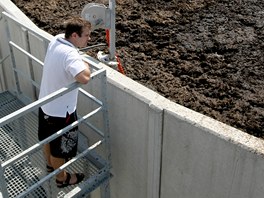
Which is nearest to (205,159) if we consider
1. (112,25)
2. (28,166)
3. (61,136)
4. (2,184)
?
(61,136)

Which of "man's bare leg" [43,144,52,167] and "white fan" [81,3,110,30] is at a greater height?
"white fan" [81,3,110,30]

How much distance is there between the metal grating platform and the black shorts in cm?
31

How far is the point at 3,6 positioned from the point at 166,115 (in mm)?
3390

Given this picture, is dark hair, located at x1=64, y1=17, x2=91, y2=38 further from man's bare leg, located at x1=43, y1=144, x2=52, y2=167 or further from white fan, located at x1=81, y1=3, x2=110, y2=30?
man's bare leg, located at x1=43, y1=144, x2=52, y2=167

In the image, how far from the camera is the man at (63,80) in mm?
3742

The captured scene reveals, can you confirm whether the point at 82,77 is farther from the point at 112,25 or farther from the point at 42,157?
the point at 42,157

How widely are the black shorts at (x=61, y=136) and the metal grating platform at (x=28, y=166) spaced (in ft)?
1.02

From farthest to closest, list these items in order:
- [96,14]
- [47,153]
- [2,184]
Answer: [96,14]
[47,153]
[2,184]

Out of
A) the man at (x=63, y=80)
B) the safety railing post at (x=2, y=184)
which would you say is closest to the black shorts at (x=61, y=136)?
the man at (x=63, y=80)

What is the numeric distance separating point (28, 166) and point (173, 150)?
1.75 m

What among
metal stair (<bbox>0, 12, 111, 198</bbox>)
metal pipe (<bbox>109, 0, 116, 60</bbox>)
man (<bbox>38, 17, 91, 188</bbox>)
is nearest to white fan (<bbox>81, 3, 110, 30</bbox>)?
metal pipe (<bbox>109, 0, 116, 60</bbox>)

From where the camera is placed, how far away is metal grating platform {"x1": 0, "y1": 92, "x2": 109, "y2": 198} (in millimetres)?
4414

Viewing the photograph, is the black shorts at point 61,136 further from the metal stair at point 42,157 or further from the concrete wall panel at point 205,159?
the concrete wall panel at point 205,159

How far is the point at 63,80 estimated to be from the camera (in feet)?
12.7
